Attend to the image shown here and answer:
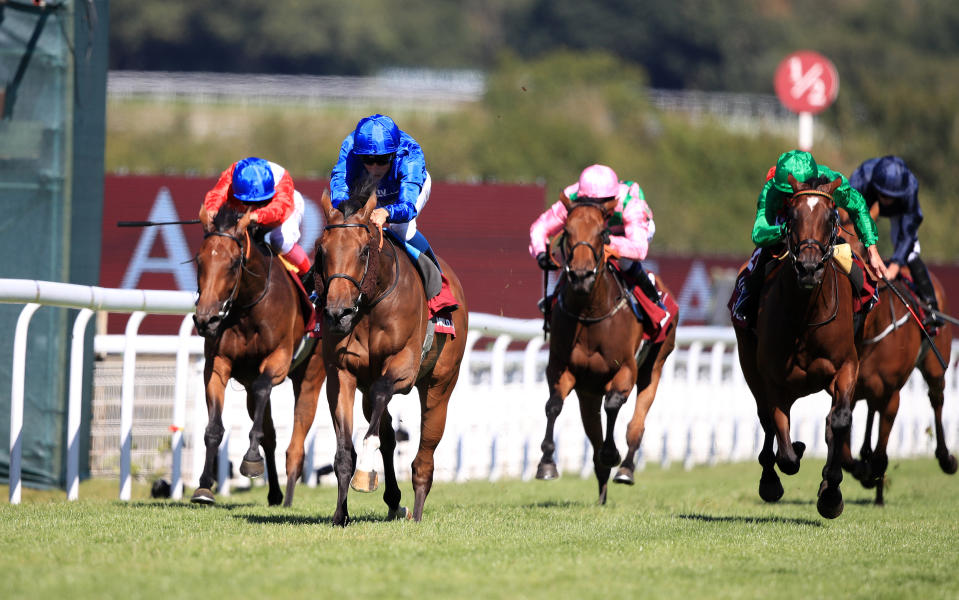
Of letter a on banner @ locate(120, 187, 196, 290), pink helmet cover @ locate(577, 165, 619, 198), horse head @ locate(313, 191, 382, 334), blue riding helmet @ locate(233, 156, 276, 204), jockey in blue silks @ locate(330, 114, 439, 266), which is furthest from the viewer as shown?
letter a on banner @ locate(120, 187, 196, 290)

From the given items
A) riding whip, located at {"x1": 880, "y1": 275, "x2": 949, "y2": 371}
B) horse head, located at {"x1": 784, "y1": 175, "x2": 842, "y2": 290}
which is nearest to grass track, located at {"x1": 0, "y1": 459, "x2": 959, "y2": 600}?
riding whip, located at {"x1": 880, "y1": 275, "x2": 949, "y2": 371}

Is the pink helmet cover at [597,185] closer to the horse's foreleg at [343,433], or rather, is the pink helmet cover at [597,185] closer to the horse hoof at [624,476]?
the horse hoof at [624,476]

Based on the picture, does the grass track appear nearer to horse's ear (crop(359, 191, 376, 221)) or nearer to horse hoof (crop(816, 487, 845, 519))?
horse hoof (crop(816, 487, 845, 519))

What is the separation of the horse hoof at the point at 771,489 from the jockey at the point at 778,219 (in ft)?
3.01

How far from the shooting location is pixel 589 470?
13211 mm

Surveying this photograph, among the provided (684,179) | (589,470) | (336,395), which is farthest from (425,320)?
(684,179)

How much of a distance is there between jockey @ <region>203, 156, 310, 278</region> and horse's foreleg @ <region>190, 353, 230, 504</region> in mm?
823

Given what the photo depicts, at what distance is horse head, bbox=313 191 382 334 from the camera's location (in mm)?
6625

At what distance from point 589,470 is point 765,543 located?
6.50 metres

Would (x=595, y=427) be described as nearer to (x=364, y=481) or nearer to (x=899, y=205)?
(x=899, y=205)

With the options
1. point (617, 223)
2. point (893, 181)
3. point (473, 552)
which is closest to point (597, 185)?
point (617, 223)

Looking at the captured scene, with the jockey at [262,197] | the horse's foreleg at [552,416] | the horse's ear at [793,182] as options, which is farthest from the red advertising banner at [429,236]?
the horse's ear at [793,182]

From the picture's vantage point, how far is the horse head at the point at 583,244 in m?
8.05

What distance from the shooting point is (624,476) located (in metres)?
8.62
